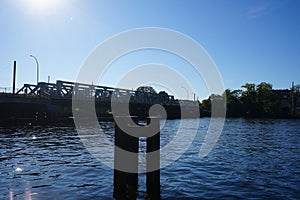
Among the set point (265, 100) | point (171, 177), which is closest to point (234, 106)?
point (265, 100)

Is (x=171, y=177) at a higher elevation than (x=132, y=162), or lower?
lower

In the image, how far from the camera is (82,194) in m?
7.96

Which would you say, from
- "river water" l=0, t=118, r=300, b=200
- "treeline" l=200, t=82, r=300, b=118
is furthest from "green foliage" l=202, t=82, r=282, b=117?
"river water" l=0, t=118, r=300, b=200

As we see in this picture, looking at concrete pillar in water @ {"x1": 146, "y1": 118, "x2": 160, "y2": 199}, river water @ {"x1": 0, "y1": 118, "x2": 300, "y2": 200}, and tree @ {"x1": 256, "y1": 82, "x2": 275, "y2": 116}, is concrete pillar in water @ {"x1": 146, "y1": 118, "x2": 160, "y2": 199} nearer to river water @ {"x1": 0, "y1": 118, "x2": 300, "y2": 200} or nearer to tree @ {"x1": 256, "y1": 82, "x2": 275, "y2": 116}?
river water @ {"x1": 0, "y1": 118, "x2": 300, "y2": 200}

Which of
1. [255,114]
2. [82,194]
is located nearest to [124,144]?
[82,194]

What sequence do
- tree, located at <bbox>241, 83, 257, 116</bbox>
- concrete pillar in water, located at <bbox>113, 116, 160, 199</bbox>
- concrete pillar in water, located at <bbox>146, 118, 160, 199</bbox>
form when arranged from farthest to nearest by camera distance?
Answer: 1. tree, located at <bbox>241, 83, 257, 116</bbox>
2. concrete pillar in water, located at <bbox>146, 118, 160, 199</bbox>
3. concrete pillar in water, located at <bbox>113, 116, 160, 199</bbox>

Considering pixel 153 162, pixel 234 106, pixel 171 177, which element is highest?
pixel 234 106

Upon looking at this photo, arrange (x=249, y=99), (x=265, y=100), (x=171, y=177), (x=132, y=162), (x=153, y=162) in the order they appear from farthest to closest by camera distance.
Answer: (x=249, y=99) → (x=265, y=100) → (x=171, y=177) → (x=153, y=162) → (x=132, y=162)

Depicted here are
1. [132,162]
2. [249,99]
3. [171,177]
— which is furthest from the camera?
[249,99]

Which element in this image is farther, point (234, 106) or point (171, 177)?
point (234, 106)

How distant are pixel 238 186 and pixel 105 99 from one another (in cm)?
5117

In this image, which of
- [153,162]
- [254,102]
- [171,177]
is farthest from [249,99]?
[153,162]

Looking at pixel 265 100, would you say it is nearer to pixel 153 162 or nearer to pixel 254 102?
pixel 254 102

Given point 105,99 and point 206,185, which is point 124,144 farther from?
point 105,99
